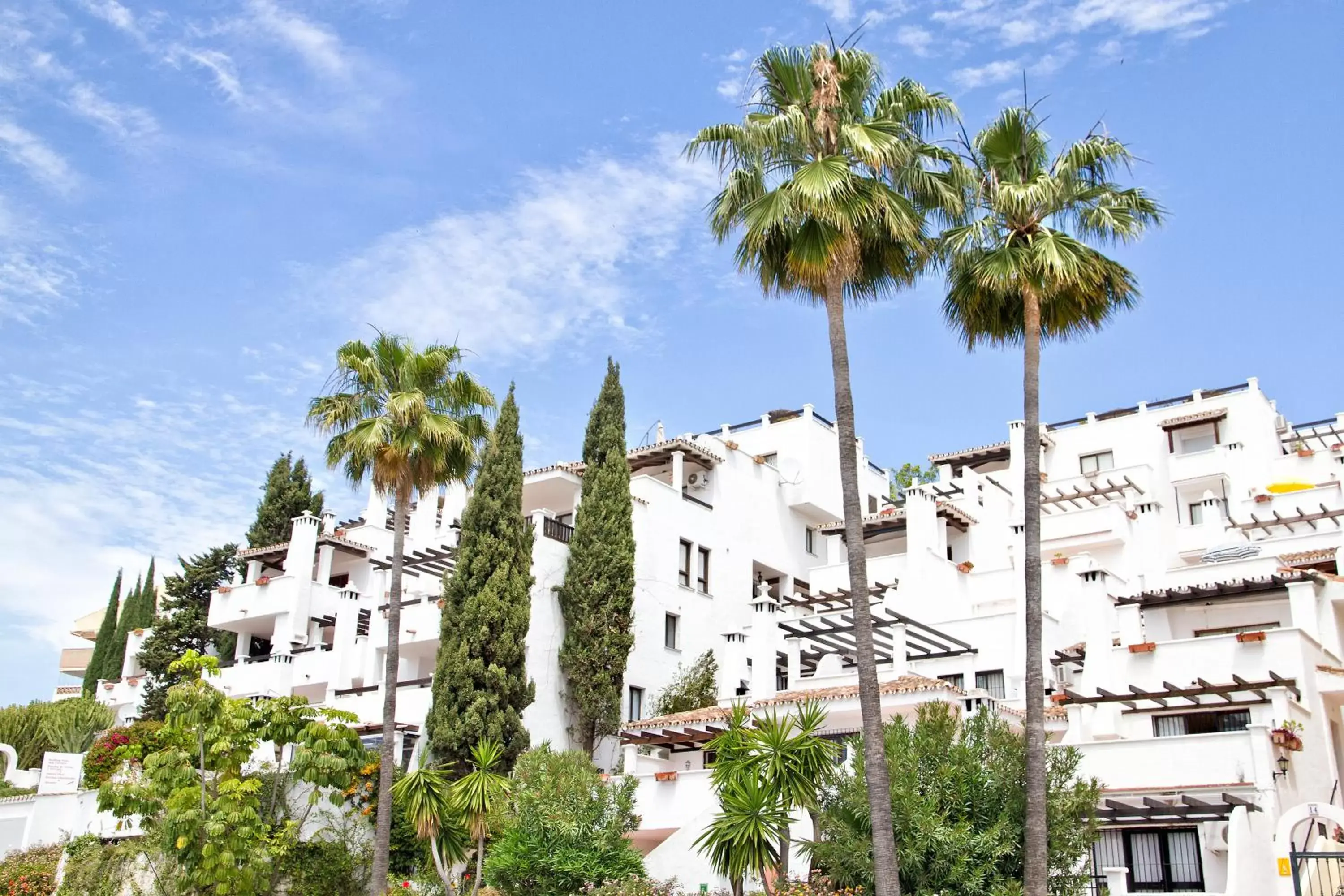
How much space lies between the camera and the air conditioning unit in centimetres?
2614

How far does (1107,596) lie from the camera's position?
37.6m

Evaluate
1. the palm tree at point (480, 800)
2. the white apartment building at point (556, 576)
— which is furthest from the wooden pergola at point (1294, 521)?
the palm tree at point (480, 800)

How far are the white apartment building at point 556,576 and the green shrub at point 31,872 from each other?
9.32m

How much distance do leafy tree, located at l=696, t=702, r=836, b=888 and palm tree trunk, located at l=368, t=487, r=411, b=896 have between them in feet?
27.7

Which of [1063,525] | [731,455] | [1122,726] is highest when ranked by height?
[731,455]

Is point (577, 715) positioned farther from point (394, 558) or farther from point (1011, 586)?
point (1011, 586)

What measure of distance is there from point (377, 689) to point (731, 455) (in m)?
16.3

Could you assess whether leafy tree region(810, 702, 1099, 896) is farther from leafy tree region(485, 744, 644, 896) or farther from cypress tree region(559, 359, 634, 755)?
cypress tree region(559, 359, 634, 755)

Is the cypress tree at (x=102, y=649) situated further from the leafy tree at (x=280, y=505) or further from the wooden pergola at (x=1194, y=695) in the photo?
the wooden pergola at (x=1194, y=695)

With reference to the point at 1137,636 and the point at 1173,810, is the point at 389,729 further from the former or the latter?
the point at 1137,636

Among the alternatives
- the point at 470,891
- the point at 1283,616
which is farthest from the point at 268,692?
the point at 1283,616

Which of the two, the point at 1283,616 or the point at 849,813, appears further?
the point at 1283,616

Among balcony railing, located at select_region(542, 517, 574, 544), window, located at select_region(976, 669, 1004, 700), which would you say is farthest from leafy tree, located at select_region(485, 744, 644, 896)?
balcony railing, located at select_region(542, 517, 574, 544)

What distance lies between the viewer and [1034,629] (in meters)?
22.0
